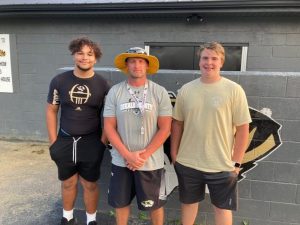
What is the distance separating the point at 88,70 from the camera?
2.75 metres

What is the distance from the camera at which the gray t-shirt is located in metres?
2.49

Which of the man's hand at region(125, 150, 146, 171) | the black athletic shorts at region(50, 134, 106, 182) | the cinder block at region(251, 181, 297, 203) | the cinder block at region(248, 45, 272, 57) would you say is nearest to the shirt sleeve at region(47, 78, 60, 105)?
the black athletic shorts at region(50, 134, 106, 182)

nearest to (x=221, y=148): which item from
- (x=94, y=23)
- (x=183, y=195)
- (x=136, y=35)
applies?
(x=183, y=195)

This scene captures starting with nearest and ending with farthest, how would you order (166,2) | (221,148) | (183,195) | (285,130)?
(221,148) → (183,195) → (285,130) → (166,2)

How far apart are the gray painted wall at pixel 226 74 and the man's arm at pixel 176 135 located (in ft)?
1.85

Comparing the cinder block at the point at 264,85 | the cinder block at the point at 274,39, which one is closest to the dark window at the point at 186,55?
the cinder block at the point at 274,39

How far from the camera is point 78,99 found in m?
2.72

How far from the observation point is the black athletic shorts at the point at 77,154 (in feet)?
9.22

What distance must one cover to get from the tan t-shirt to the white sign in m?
5.23

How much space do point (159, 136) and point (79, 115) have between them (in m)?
0.76

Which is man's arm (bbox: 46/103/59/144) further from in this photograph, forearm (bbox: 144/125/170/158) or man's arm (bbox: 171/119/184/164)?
man's arm (bbox: 171/119/184/164)

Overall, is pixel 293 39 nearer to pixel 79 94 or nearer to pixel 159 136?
pixel 159 136

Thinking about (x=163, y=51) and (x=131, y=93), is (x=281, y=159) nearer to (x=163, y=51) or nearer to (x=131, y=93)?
(x=131, y=93)

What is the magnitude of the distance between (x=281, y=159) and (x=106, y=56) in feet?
13.2
